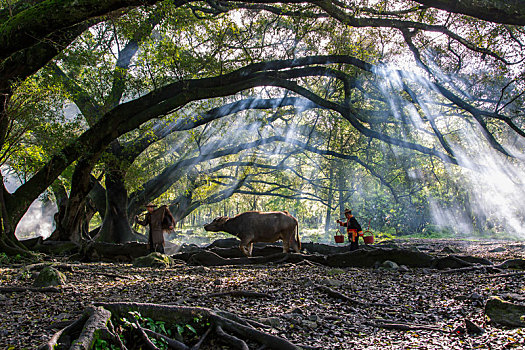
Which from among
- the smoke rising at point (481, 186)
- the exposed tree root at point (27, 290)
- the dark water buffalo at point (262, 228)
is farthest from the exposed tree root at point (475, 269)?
the smoke rising at point (481, 186)

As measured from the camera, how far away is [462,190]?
107 ft

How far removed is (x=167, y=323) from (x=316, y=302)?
7.80 ft

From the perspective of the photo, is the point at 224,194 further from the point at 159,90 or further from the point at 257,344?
the point at 257,344

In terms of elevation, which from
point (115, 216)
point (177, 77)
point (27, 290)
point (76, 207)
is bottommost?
point (27, 290)

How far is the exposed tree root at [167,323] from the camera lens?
122 inches

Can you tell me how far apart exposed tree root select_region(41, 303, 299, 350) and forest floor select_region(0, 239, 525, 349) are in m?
0.36

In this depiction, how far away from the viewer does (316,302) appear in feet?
17.2

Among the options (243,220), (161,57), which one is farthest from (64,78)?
(243,220)

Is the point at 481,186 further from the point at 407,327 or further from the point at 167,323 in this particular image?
the point at 167,323

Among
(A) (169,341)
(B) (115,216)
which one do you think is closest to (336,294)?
(A) (169,341)

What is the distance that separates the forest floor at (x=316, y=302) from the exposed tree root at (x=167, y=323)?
14.3 inches

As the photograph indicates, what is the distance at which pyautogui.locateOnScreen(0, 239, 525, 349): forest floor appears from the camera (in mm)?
3672

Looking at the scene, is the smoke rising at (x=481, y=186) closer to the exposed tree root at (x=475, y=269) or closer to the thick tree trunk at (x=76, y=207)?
the exposed tree root at (x=475, y=269)

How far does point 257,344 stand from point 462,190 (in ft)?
112
